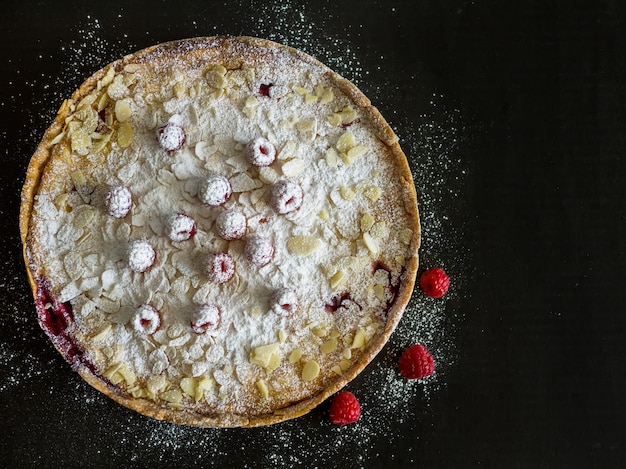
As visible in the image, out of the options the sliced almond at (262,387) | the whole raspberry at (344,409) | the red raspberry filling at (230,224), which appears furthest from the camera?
the whole raspberry at (344,409)

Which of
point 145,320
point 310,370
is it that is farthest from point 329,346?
point 145,320

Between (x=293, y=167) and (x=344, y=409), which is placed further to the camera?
(x=344, y=409)

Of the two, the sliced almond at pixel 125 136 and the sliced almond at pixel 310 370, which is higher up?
the sliced almond at pixel 125 136

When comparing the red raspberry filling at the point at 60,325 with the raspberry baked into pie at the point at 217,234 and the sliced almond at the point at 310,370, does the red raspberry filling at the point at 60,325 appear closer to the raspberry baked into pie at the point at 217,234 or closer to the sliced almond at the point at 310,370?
the raspberry baked into pie at the point at 217,234

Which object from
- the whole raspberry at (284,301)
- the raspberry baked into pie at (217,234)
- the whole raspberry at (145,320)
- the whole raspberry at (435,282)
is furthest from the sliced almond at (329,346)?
the whole raspberry at (145,320)

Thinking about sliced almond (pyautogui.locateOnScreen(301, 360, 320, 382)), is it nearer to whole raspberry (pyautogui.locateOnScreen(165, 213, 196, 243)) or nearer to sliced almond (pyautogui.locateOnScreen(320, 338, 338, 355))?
sliced almond (pyautogui.locateOnScreen(320, 338, 338, 355))

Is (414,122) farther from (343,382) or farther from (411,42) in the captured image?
(343,382)

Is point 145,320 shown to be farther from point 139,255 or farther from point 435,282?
point 435,282

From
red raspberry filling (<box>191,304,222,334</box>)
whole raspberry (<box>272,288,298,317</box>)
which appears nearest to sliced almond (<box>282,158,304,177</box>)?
whole raspberry (<box>272,288,298,317</box>)
